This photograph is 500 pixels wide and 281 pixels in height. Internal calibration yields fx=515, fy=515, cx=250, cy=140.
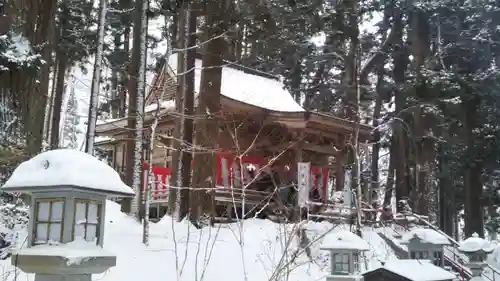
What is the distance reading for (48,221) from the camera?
4.24 m

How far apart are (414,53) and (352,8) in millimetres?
3193

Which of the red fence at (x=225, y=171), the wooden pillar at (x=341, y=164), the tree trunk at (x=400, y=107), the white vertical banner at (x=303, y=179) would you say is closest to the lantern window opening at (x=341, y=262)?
the white vertical banner at (x=303, y=179)

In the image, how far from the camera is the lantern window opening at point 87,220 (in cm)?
428

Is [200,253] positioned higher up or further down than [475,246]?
further down

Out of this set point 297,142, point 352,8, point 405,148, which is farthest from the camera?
point 405,148

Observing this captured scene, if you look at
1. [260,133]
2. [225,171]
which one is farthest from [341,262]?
[260,133]

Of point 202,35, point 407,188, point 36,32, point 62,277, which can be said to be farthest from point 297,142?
point 62,277

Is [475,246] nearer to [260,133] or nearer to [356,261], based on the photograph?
[356,261]

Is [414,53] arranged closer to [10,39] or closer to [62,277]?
[10,39]

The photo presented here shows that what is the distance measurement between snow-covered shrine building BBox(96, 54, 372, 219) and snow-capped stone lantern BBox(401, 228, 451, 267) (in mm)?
6256

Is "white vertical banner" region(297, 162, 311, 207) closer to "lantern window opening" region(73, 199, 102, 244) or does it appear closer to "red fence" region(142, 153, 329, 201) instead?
"red fence" region(142, 153, 329, 201)

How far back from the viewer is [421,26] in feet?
66.1

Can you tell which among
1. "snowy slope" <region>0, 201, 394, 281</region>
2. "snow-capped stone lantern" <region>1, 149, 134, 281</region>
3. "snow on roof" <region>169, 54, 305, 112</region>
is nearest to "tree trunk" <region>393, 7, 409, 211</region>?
"snow on roof" <region>169, 54, 305, 112</region>

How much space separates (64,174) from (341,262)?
7.31 m
